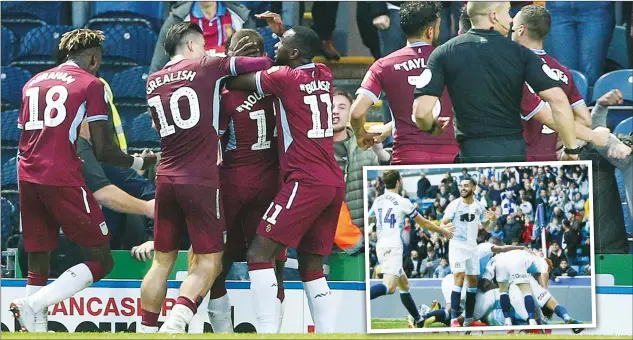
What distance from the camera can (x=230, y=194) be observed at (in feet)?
27.2

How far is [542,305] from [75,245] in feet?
11.9

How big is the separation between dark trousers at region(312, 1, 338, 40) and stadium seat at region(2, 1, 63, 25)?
6.48 feet

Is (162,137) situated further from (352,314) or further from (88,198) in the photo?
(352,314)

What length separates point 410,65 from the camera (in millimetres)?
8555

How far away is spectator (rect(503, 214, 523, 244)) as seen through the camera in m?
7.52

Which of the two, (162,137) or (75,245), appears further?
(75,245)

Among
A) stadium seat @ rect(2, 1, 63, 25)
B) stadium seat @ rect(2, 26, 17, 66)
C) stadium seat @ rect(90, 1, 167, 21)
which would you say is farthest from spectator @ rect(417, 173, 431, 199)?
stadium seat @ rect(2, 26, 17, 66)

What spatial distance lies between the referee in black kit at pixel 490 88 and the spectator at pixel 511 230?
0.53m

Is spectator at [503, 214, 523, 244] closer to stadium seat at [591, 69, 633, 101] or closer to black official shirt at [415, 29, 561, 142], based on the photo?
black official shirt at [415, 29, 561, 142]

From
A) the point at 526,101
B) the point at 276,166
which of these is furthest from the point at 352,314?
the point at 526,101

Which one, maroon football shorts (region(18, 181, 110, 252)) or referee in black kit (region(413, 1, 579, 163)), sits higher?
referee in black kit (region(413, 1, 579, 163))

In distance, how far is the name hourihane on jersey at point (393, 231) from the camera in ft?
24.7

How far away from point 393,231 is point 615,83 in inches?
103

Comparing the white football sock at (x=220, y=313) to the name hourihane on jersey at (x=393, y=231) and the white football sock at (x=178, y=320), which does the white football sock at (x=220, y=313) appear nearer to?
the white football sock at (x=178, y=320)
